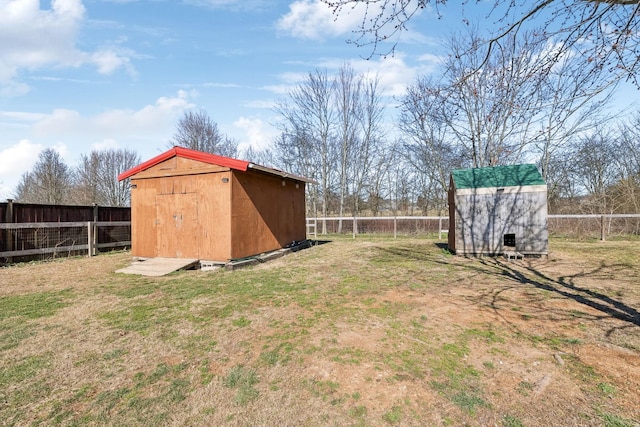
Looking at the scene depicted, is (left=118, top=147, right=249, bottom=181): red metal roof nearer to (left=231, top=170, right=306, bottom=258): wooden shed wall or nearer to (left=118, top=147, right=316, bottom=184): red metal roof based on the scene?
(left=118, top=147, right=316, bottom=184): red metal roof

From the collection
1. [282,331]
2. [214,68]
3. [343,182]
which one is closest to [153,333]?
[282,331]

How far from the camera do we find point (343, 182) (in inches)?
774

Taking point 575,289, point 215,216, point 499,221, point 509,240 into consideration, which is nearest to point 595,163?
point 509,240

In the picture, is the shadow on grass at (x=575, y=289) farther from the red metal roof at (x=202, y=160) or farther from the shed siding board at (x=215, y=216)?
the red metal roof at (x=202, y=160)

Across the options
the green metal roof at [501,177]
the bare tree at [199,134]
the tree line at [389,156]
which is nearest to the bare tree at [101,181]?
the tree line at [389,156]

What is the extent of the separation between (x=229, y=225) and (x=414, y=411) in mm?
5620

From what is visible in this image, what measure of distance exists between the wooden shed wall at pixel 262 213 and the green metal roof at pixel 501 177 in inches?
201

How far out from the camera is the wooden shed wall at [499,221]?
798 centimetres

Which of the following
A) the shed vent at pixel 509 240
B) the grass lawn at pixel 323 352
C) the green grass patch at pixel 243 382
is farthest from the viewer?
the shed vent at pixel 509 240

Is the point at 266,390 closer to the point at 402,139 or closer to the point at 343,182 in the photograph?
the point at 343,182

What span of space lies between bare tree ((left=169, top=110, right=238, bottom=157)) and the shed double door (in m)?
17.2

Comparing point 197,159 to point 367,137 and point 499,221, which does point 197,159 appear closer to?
point 499,221

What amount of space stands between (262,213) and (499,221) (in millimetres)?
6499

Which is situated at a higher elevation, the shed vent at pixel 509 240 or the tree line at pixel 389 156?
the tree line at pixel 389 156
